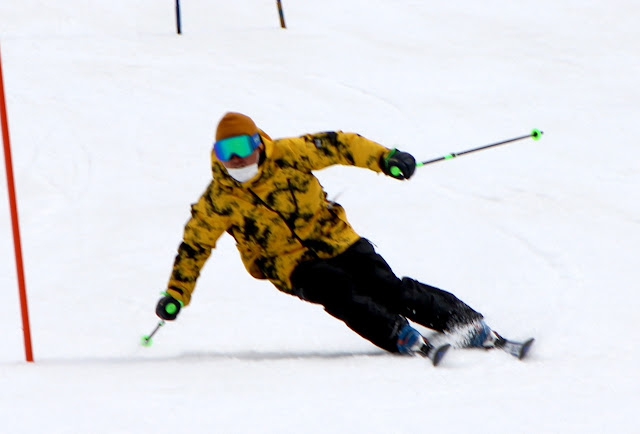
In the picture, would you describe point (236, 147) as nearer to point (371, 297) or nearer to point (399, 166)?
point (399, 166)

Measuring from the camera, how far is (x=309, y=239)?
446 cm

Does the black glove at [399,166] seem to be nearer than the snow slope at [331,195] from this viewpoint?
No

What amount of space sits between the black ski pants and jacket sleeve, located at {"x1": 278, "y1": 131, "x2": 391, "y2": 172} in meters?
0.40

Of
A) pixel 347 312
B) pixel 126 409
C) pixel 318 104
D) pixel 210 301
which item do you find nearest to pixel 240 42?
pixel 318 104

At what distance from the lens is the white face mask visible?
423 cm

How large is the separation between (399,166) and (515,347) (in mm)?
882

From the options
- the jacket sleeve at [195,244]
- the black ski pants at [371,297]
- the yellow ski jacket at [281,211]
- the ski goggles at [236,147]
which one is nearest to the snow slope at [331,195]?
the black ski pants at [371,297]

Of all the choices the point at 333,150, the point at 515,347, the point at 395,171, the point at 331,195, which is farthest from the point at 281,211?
the point at 331,195

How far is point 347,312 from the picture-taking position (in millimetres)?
4266

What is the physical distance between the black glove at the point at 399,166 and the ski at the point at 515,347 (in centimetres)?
80

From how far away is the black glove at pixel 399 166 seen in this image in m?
4.25

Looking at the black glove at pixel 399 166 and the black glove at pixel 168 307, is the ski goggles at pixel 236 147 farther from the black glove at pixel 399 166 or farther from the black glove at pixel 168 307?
the black glove at pixel 168 307

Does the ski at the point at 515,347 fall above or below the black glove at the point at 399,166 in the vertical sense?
below

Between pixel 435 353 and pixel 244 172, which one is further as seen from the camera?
pixel 244 172
